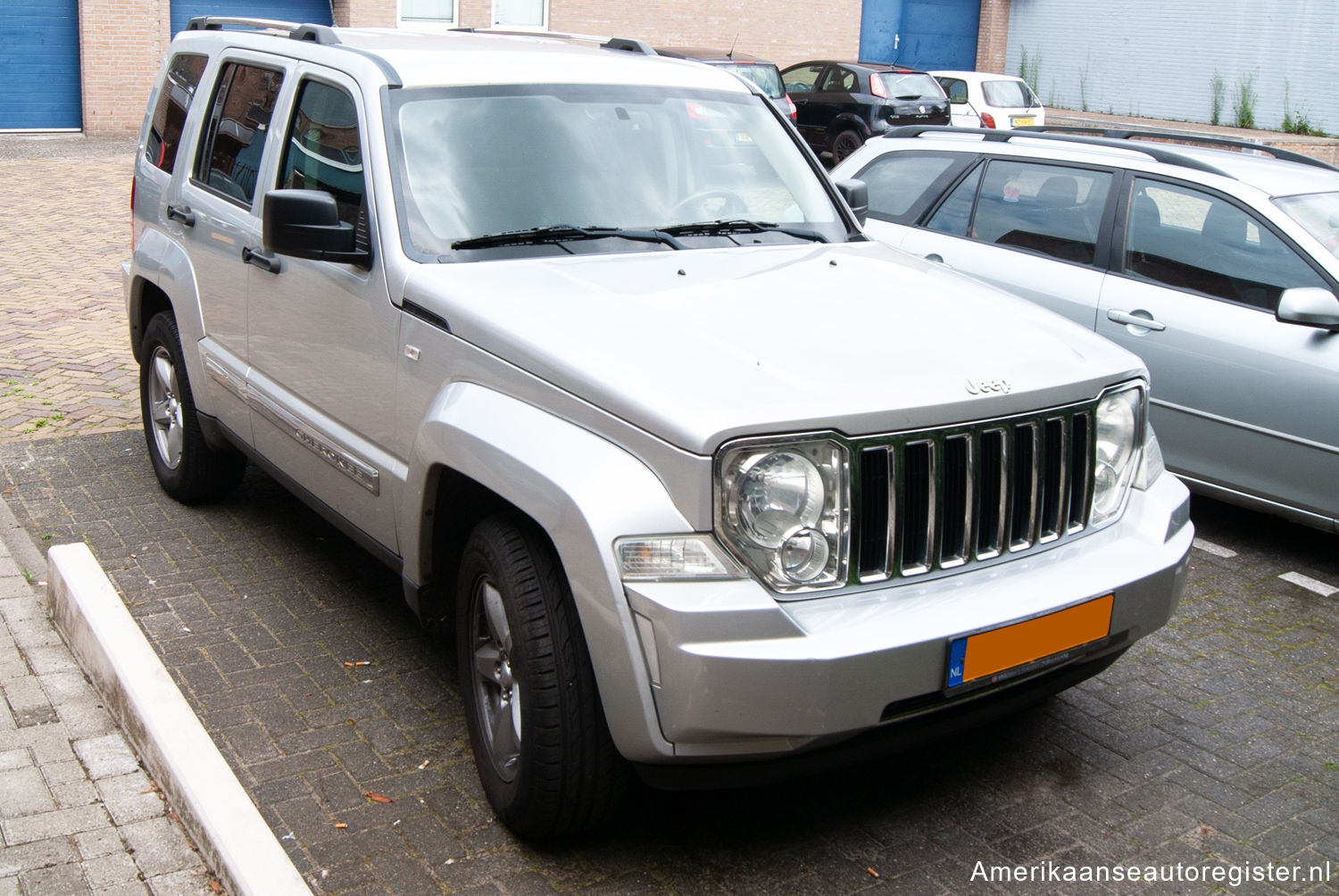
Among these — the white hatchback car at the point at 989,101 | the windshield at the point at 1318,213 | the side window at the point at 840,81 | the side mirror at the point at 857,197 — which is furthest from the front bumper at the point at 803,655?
the white hatchback car at the point at 989,101

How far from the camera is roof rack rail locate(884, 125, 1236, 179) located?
5.95 meters

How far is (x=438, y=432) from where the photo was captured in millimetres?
3422

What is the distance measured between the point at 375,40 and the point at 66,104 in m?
17.9

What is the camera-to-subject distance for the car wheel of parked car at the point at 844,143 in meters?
20.2

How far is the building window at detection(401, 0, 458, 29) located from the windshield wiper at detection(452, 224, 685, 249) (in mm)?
20025

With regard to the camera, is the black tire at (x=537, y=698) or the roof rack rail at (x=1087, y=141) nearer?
the black tire at (x=537, y=698)

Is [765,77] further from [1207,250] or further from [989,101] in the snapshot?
[1207,250]

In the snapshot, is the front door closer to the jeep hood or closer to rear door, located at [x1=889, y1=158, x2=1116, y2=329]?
the jeep hood

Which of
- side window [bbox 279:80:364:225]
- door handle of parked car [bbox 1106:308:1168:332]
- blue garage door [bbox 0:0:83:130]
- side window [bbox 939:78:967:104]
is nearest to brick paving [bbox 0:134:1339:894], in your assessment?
door handle of parked car [bbox 1106:308:1168:332]

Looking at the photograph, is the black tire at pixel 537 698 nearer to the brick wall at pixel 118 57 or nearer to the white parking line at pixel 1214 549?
the white parking line at pixel 1214 549

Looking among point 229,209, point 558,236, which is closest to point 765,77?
point 229,209

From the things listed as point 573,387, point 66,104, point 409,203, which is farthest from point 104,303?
point 66,104

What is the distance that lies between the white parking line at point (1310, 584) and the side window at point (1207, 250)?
113 cm

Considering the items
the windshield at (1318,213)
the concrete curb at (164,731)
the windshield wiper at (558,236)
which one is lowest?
the concrete curb at (164,731)
